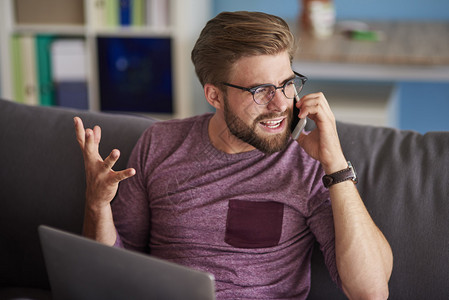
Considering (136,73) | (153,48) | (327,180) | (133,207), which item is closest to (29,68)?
(136,73)

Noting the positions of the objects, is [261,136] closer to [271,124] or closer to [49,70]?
[271,124]

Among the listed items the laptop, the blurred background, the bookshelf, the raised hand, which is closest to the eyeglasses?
the raised hand

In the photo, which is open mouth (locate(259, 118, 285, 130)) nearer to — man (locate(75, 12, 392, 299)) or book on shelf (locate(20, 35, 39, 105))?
man (locate(75, 12, 392, 299))

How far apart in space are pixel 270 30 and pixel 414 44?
5.31 ft

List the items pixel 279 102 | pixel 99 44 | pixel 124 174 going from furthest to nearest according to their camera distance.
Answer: pixel 99 44 < pixel 279 102 < pixel 124 174

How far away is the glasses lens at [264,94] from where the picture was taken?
135 cm

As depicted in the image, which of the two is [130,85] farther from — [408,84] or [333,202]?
[333,202]

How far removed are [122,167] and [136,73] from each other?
1685 millimetres

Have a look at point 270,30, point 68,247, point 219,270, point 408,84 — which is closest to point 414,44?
point 408,84

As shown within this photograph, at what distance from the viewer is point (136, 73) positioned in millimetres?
3219

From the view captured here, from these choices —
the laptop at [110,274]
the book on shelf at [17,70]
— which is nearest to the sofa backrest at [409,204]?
the laptop at [110,274]

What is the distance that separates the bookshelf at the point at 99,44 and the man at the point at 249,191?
167 cm

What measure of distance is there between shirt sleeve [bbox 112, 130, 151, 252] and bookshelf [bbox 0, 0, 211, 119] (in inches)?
66.4

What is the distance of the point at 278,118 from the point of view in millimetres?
1382
